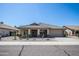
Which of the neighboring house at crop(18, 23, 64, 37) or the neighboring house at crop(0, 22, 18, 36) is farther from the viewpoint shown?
the neighboring house at crop(18, 23, 64, 37)

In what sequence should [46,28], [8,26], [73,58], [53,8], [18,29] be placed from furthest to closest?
1. [46,28]
2. [18,29]
3. [8,26]
4. [53,8]
5. [73,58]

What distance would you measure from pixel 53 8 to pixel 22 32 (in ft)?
22.3

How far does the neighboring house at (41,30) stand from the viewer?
58.7 feet

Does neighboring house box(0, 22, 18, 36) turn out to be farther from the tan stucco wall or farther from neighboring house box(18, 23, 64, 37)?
the tan stucco wall

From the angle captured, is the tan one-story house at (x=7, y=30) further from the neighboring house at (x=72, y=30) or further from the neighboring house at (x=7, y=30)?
the neighboring house at (x=72, y=30)

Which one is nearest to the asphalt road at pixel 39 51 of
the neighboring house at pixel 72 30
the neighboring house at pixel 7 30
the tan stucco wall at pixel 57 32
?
the neighboring house at pixel 7 30

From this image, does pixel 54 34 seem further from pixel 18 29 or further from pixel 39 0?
pixel 39 0

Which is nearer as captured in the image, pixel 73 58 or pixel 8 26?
pixel 73 58

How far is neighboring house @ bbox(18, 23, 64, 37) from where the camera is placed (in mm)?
17906

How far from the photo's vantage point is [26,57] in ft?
23.5

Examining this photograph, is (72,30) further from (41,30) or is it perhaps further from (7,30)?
(7,30)

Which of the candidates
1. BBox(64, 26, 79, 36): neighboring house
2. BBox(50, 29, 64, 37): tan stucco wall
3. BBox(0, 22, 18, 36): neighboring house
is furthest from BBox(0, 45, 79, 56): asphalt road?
BBox(50, 29, 64, 37): tan stucco wall

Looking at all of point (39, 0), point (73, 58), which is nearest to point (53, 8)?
point (39, 0)

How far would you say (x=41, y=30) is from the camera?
64.8 feet
